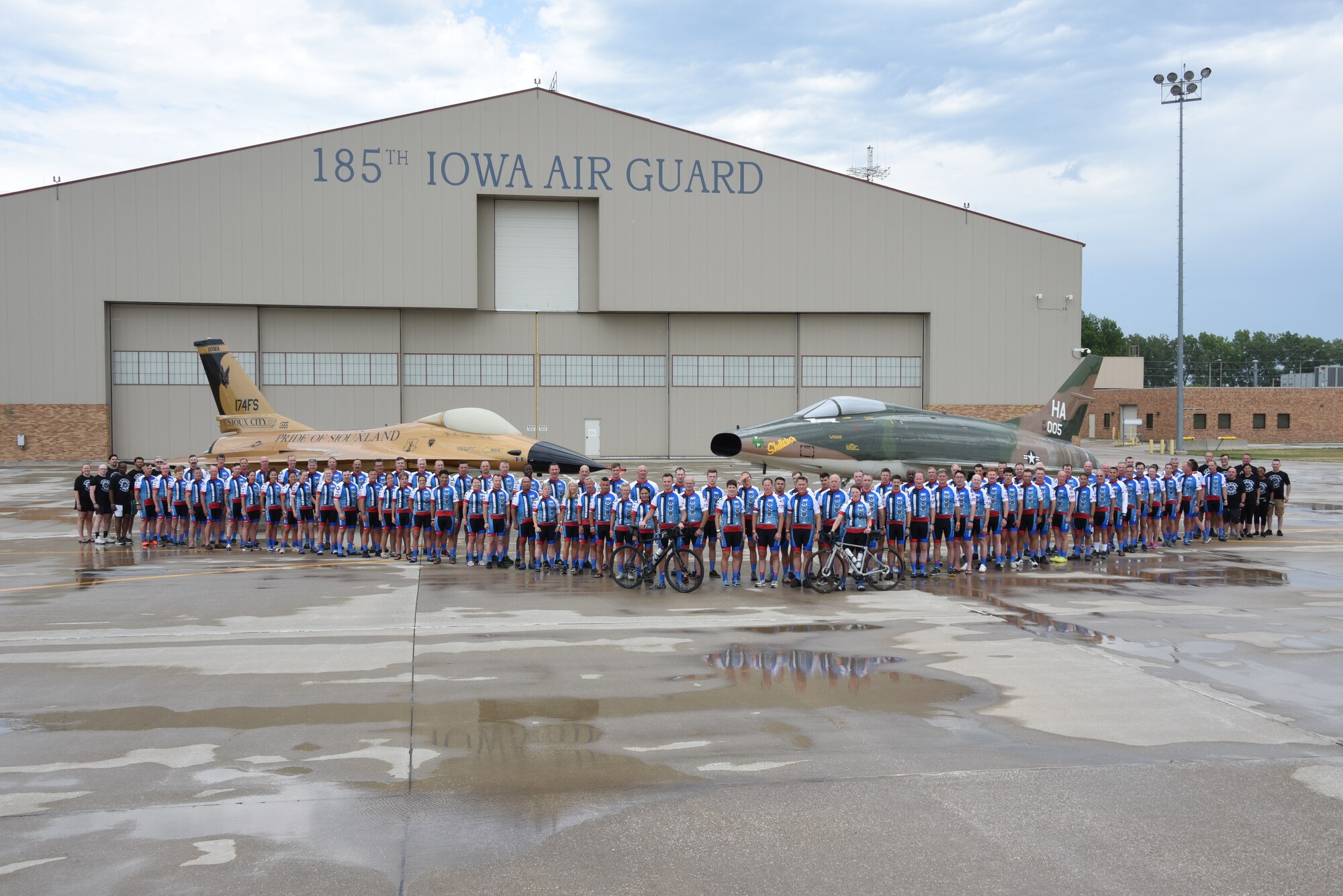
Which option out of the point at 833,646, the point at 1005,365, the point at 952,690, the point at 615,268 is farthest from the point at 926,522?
the point at 1005,365

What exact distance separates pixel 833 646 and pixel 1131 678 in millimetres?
2634

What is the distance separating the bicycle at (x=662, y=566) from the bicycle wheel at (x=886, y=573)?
2.33 m

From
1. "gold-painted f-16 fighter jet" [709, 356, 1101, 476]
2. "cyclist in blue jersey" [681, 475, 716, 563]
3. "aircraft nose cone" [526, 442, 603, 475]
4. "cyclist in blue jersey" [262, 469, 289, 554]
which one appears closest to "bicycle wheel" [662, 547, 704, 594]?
"cyclist in blue jersey" [681, 475, 716, 563]

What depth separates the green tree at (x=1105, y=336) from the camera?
373 feet

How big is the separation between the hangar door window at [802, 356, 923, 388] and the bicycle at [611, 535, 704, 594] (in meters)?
28.3

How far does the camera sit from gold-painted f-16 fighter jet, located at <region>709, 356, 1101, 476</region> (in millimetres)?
18453

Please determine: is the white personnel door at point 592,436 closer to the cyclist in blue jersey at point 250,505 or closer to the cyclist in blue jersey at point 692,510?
the cyclist in blue jersey at point 250,505

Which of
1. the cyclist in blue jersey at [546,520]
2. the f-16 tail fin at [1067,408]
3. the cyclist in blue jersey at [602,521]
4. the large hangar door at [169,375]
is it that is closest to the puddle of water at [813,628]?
the cyclist in blue jersey at [602,521]

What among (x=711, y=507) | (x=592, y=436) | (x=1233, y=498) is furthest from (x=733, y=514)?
(x=592, y=436)

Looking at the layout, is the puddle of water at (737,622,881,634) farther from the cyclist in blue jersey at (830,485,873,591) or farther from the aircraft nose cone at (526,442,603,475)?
the aircraft nose cone at (526,442,603,475)

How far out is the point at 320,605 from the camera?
11.3m

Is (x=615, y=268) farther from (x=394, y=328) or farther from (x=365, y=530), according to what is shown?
(x=365, y=530)

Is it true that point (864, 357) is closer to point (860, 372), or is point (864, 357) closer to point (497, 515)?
point (860, 372)

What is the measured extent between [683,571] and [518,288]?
28.4 meters
